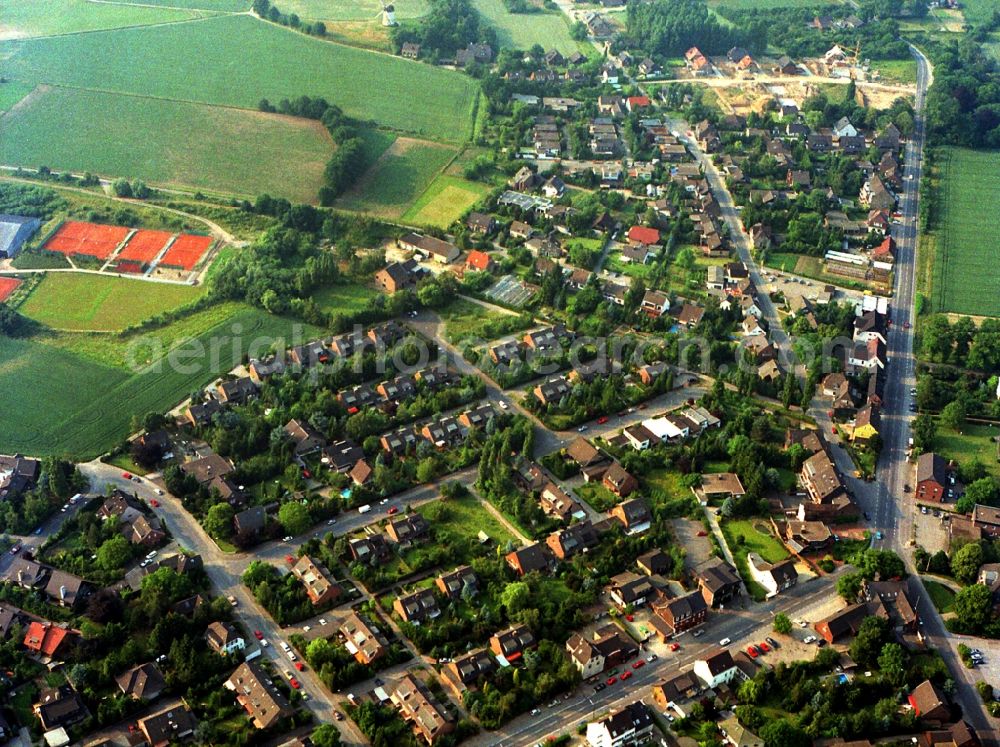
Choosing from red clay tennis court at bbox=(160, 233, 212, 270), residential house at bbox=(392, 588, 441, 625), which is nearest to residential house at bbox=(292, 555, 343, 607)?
residential house at bbox=(392, 588, 441, 625)

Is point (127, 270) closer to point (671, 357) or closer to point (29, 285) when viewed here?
point (29, 285)

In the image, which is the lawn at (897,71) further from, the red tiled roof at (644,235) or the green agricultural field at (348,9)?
the green agricultural field at (348,9)

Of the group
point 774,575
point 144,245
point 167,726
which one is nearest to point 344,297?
point 144,245

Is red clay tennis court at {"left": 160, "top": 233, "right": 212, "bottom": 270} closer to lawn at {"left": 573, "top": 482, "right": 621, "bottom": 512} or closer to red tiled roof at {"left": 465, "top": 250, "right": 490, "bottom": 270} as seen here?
red tiled roof at {"left": 465, "top": 250, "right": 490, "bottom": 270}

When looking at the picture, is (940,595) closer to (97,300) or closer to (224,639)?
(224,639)

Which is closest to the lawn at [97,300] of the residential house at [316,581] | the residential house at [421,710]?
the residential house at [316,581]
